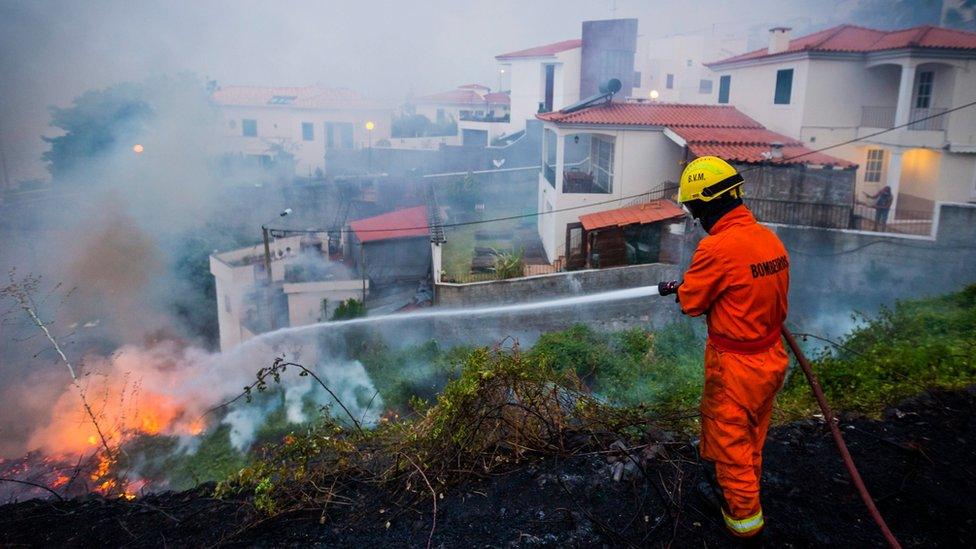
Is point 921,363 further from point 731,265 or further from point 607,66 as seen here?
point 607,66

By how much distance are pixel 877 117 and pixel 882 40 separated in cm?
267

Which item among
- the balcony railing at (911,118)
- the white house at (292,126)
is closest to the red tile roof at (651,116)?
the balcony railing at (911,118)

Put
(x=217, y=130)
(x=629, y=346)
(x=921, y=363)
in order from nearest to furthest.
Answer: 1. (x=921, y=363)
2. (x=629, y=346)
3. (x=217, y=130)

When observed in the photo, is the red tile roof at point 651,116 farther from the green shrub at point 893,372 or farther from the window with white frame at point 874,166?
the green shrub at point 893,372

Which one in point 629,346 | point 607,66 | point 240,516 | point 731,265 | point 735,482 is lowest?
point 629,346

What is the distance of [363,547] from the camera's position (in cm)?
358

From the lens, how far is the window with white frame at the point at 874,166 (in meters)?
19.8

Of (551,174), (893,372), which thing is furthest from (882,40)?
(893,372)

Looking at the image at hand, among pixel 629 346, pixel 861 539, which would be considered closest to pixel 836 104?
pixel 629 346

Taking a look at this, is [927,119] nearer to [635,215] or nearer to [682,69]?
[635,215]

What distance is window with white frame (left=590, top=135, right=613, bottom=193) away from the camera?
1902 cm

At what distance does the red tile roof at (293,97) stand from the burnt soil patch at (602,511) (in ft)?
137

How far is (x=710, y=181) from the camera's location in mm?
3082

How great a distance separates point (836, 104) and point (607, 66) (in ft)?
46.3
